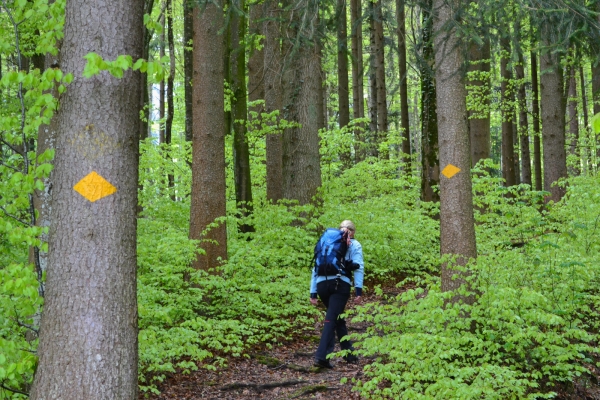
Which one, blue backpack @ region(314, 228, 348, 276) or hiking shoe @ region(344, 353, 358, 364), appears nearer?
blue backpack @ region(314, 228, 348, 276)

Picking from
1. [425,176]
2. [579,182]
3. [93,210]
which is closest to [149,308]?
[93,210]

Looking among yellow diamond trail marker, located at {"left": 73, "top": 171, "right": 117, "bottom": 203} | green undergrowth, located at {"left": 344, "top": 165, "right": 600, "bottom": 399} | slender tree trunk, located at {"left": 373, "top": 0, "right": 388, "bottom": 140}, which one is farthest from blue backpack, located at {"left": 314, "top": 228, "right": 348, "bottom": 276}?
slender tree trunk, located at {"left": 373, "top": 0, "right": 388, "bottom": 140}

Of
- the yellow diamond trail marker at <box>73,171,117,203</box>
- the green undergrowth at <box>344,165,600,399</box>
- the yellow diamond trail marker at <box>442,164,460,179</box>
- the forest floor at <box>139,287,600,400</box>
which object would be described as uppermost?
the yellow diamond trail marker at <box>442,164,460,179</box>

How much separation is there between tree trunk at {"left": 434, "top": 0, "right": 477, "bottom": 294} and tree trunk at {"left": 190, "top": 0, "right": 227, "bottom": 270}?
3889mm

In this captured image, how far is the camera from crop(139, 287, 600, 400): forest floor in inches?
228

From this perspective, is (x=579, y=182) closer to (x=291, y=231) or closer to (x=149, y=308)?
(x=291, y=231)

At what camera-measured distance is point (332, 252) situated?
A: 22.5 ft

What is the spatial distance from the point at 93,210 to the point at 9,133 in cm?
167

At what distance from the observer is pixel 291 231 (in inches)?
404

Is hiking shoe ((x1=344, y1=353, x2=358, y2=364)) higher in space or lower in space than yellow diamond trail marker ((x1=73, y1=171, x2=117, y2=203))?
lower

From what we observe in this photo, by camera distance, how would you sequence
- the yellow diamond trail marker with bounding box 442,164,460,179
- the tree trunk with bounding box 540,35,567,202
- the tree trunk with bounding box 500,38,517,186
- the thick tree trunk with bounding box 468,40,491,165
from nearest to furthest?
1. the yellow diamond trail marker with bounding box 442,164,460,179
2. the tree trunk with bounding box 540,35,567,202
3. the thick tree trunk with bounding box 468,40,491,165
4. the tree trunk with bounding box 500,38,517,186

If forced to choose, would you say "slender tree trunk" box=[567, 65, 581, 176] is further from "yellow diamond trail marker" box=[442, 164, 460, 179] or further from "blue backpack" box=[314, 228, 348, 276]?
"blue backpack" box=[314, 228, 348, 276]

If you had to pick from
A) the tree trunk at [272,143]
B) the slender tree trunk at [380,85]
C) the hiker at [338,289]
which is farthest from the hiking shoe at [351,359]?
the slender tree trunk at [380,85]

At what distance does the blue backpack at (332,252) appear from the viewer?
6.84m
